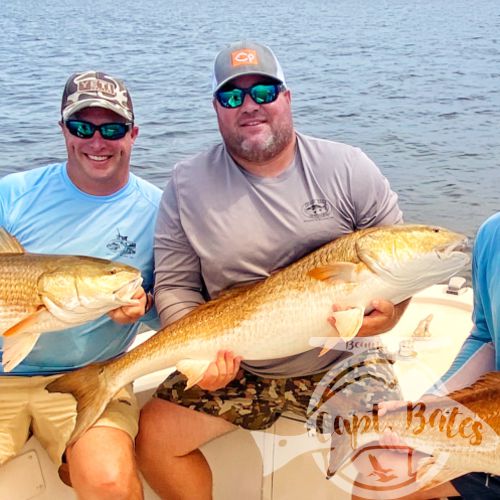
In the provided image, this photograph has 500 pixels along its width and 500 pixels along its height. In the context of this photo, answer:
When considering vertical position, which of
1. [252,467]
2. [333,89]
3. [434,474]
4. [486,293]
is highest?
[486,293]

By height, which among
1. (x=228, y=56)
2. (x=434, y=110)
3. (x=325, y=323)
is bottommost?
(x=434, y=110)

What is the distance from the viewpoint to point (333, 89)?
20781 millimetres

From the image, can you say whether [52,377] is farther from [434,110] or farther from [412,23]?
[412,23]

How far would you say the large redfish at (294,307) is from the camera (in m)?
3.19

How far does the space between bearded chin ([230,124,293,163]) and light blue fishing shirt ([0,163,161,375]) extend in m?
0.67

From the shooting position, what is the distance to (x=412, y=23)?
3816 centimetres

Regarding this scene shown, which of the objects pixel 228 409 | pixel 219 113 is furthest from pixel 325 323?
pixel 219 113

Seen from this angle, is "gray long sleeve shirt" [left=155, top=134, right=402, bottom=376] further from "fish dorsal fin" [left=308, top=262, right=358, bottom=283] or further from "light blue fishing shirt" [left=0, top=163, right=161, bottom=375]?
"fish dorsal fin" [left=308, top=262, right=358, bottom=283]

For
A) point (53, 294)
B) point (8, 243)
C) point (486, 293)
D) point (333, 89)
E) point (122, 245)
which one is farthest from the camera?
point (333, 89)

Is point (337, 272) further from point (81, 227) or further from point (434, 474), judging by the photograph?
point (81, 227)

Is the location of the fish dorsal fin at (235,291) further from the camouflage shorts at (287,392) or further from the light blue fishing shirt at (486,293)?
the light blue fishing shirt at (486,293)

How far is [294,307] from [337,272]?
10.3 inches

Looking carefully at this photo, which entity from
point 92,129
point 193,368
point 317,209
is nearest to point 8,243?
point 92,129

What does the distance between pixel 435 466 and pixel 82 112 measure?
255 centimetres
